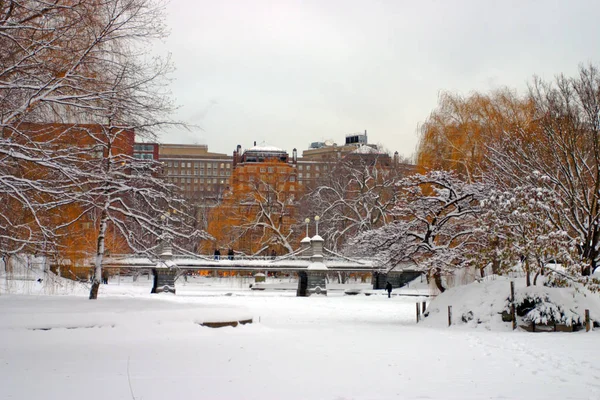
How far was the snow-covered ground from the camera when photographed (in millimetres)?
10203

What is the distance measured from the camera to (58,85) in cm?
1241

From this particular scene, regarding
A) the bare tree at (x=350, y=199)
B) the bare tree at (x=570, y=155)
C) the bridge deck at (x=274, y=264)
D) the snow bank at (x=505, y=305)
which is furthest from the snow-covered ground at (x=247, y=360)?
the bare tree at (x=350, y=199)

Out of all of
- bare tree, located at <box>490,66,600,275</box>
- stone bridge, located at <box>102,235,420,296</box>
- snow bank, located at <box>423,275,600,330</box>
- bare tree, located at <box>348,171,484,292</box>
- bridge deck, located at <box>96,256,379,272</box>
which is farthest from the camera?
bridge deck, located at <box>96,256,379,272</box>

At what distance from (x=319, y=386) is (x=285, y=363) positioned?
2.33 meters

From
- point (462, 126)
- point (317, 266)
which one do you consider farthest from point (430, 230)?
point (317, 266)

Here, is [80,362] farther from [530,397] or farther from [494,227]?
[494,227]

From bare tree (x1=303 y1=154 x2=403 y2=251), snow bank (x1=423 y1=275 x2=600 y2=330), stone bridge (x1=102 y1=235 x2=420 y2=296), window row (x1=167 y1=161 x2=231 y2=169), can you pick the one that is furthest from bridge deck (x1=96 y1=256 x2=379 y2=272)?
window row (x1=167 y1=161 x2=231 y2=169)

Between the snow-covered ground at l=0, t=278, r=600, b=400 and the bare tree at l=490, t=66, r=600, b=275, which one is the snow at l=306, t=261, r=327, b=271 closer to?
the bare tree at l=490, t=66, r=600, b=275

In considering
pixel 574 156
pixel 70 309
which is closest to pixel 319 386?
pixel 70 309

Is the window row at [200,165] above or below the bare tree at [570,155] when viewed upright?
above

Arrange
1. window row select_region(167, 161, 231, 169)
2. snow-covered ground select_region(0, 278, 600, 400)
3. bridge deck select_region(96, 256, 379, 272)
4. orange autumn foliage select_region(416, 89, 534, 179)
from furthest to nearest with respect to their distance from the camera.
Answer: window row select_region(167, 161, 231, 169) → bridge deck select_region(96, 256, 379, 272) → orange autumn foliage select_region(416, 89, 534, 179) → snow-covered ground select_region(0, 278, 600, 400)

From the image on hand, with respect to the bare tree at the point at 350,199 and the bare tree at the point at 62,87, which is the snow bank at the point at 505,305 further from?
the bare tree at the point at 350,199

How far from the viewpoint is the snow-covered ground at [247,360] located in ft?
33.5

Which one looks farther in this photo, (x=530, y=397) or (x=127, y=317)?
(x=127, y=317)
